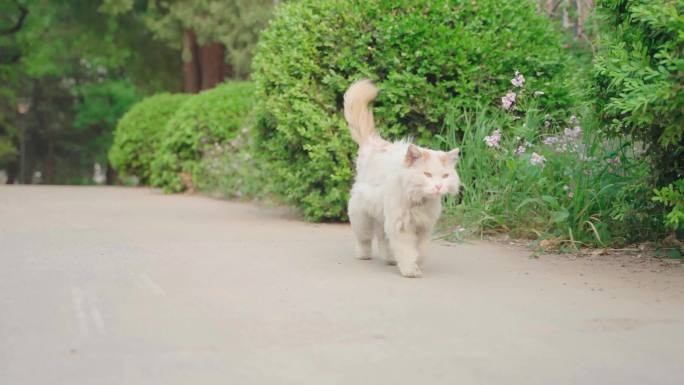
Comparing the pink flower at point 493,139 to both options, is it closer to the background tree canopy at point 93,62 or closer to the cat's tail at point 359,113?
the cat's tail at point 359,113

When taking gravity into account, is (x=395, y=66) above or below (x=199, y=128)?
above

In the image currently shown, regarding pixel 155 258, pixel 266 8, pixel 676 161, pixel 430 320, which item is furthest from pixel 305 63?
pixel 266 8

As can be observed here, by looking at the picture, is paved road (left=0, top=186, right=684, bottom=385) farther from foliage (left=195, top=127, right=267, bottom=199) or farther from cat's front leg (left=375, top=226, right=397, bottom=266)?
foliage (left=195, top=127, right=267, bottom=199)

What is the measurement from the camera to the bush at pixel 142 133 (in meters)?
19.4

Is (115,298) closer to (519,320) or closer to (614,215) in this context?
(519,320)

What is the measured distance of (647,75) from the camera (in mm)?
5406

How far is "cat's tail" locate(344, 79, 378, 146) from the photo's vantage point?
749 centimetres

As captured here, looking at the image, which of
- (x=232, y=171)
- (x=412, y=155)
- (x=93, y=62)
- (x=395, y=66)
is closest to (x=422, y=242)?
(x=412, y=155)

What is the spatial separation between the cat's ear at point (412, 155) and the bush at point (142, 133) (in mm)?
13858

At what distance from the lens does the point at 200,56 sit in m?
22.5

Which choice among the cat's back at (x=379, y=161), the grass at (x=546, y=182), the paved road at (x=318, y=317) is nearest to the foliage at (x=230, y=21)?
the grass at (x=546, y=182)

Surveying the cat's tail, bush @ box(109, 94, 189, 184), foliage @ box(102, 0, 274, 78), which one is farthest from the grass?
bush @ box(109, 94, 189, 184)

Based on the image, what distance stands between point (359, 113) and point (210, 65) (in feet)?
50.7

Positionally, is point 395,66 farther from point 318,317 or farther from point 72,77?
point 72,77
